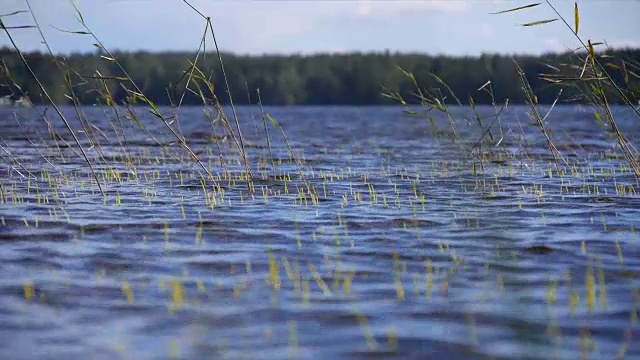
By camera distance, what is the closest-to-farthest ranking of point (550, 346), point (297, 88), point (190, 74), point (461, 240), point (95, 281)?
point (550, 346) → point (95, 281) → point (461, 240) → point (190, 74) → point (297, 88)

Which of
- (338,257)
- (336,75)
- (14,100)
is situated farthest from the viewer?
(336,75)

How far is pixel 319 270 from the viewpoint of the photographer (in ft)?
19.9

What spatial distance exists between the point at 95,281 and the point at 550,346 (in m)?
2.86

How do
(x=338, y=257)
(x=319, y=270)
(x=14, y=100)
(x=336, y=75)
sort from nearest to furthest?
(x=319, y=270), (x=338, y=257), (x=14, y=100), (x=336, y=75)

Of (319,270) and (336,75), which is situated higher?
(336,75)

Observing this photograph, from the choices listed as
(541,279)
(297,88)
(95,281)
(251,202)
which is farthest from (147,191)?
(297,88)

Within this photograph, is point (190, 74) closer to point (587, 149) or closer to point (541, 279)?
point (541, 279)

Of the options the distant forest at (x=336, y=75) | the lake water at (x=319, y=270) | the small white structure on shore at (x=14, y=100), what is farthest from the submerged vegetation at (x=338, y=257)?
the distant forest at (x=336, y=75)

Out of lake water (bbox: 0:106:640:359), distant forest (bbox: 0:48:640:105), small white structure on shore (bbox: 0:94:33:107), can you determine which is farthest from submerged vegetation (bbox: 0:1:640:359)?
distant forest (bbox: 0:48:640:105)

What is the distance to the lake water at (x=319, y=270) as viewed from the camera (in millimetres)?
4391

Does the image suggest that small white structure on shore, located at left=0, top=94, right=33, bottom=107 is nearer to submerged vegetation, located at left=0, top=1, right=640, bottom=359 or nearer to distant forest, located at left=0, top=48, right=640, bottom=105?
submerged vegetation, located at left=0, top=1, right=640, bottom=359

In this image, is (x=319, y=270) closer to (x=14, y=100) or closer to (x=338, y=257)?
(x=338, y=257)

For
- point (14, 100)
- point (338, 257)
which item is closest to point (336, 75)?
point (14, 100)

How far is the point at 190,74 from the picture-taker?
27.8 ft
